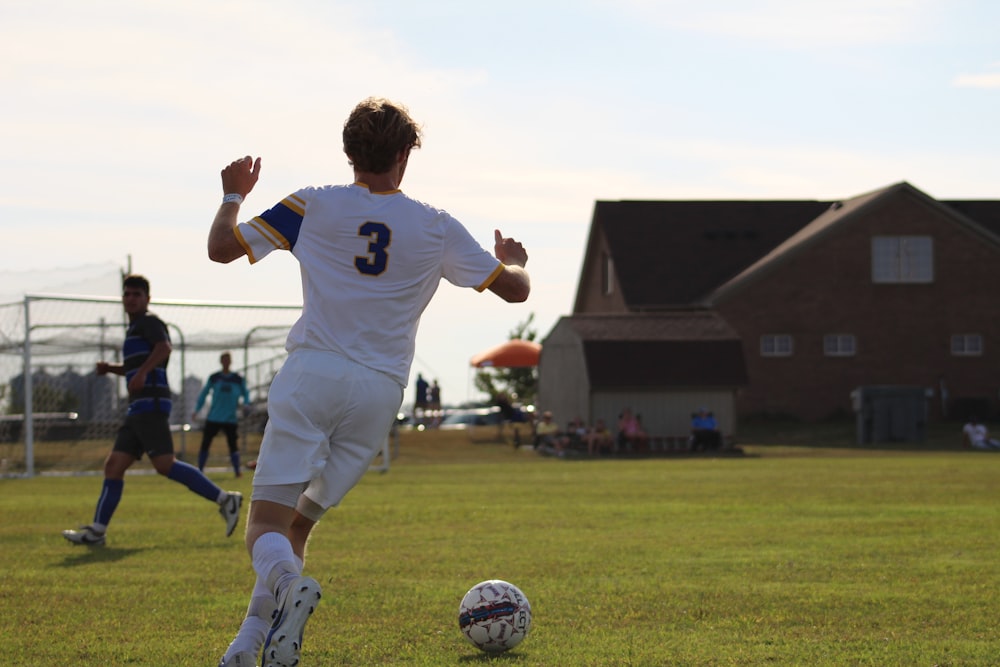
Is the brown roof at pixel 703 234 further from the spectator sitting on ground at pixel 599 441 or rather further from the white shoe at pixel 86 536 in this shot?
the white shoe at pixel 86 536

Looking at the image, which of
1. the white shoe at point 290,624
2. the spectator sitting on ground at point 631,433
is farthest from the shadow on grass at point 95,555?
the spectator sitting on ground at point 631,433

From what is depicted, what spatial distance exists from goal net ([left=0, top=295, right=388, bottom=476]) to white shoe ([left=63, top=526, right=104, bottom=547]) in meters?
14.9

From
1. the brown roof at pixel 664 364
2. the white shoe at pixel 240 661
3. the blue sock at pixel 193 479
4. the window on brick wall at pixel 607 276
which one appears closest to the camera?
the white shoe at pixel 240 661

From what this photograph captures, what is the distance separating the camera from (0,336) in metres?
28.2

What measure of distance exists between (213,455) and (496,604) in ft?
82.5

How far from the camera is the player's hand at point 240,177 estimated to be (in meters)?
5.85

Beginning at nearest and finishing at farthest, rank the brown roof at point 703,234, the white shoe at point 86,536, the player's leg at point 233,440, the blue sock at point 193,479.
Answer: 1. the white shoe at point 86,536
2. the blue sock at point 193,479
3. the player's leg at point 233,440
4. the brown roof at point 703,234

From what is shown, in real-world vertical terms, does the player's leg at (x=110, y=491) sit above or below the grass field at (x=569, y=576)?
above

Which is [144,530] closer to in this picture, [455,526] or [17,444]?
[455,526]

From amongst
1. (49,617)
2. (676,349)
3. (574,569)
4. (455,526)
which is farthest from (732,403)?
(49,617)

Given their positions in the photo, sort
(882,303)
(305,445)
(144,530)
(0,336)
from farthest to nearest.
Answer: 1. (882,303)
2. (0,336)
3. (144,530)
4. (305,445)

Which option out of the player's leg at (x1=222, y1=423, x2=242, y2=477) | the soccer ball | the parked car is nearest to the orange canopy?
the parked car

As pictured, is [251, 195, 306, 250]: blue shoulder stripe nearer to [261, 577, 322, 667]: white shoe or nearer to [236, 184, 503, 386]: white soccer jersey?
[236, 184, 503, 386]: white soccer jersey

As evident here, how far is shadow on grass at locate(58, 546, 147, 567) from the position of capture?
11.6m
